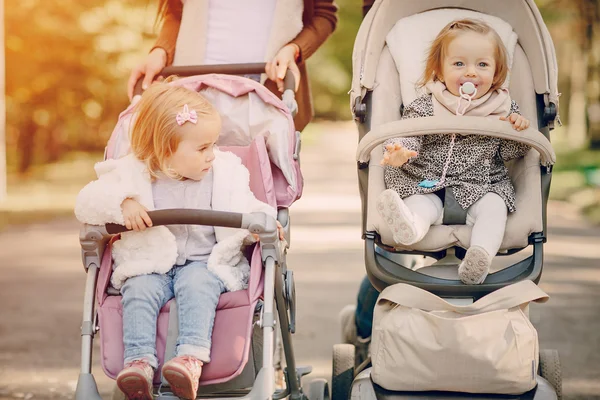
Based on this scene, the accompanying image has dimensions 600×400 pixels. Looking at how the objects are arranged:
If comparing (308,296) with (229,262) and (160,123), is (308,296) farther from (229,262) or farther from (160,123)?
(160,123)

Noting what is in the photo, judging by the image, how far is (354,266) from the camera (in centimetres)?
860

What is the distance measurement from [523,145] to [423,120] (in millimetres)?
544

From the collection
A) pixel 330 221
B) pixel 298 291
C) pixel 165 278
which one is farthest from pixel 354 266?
pixel 165 278

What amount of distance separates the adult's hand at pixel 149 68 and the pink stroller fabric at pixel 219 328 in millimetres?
1123

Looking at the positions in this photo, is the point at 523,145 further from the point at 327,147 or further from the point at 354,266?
the point at 327,147

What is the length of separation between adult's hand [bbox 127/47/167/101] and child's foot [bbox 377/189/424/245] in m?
1.42

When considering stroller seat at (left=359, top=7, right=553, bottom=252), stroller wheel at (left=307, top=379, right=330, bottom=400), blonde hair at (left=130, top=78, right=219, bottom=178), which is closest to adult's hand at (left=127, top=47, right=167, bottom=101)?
blonde hair at (left=130, top=78, right=219, bottom=178)

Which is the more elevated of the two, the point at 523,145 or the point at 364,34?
the point at 364,34

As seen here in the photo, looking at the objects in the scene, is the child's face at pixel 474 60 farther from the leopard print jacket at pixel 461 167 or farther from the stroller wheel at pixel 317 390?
the stroller wheel at pixel 317 390

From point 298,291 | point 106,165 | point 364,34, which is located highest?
point 364,34

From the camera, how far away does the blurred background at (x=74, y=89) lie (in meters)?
13.9

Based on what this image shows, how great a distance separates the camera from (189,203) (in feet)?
12.7

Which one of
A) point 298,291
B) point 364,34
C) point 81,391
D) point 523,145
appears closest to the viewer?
point 81,391

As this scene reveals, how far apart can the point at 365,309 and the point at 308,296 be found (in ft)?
8.13
